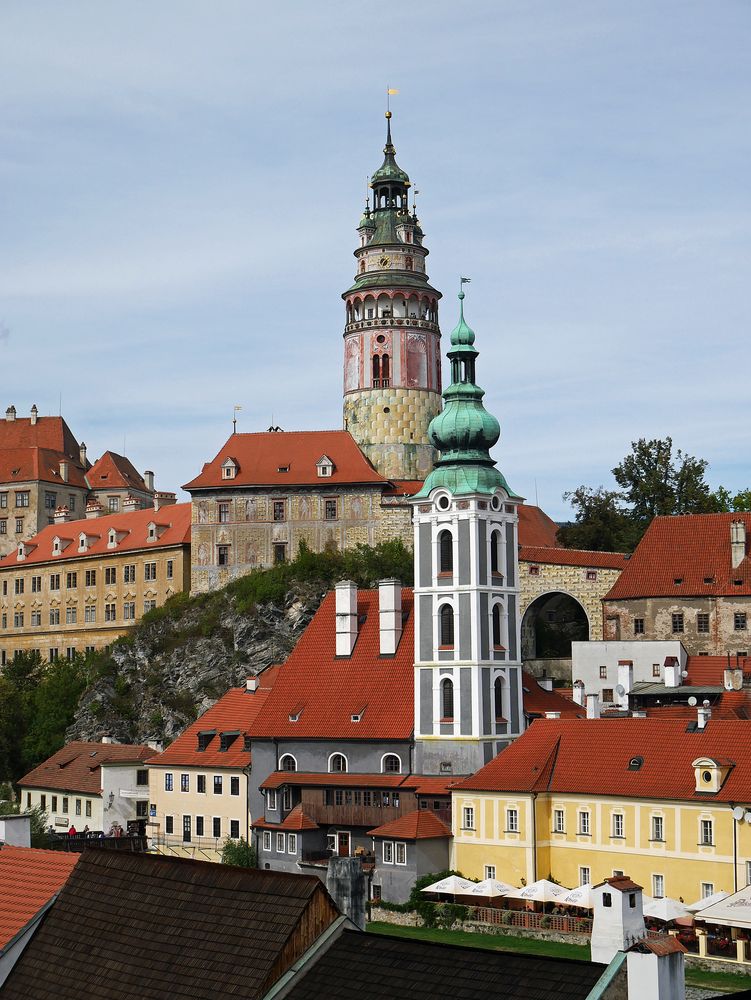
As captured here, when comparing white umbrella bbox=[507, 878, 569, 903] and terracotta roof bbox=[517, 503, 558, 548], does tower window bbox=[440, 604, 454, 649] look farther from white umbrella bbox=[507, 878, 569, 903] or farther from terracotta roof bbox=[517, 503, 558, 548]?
→ terracotta roof bbox=[517, 503, 558, 548]

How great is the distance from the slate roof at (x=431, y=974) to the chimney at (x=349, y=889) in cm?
147

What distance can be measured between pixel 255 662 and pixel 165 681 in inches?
216

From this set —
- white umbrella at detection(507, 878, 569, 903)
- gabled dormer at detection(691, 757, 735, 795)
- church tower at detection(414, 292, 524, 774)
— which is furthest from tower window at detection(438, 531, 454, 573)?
gabled dormer at detection(691, 757, 735, 795)

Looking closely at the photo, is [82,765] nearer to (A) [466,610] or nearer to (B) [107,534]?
(A) [466,610]

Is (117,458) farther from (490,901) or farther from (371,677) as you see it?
(490,901)

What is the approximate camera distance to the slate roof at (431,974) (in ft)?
56.4

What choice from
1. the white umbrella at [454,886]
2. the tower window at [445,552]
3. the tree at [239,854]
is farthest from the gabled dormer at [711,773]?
the tree at [239,854]

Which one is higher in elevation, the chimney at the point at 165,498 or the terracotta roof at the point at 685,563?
the chimney at the point at 165,498

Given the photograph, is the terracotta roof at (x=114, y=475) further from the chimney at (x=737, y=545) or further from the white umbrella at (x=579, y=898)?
the white umbrella at (x=579, y=898)

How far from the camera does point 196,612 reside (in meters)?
80.1

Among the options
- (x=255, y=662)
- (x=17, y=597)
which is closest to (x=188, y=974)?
(x=255, y=662)

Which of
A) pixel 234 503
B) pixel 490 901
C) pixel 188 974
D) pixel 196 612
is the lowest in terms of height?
pixel 490 901

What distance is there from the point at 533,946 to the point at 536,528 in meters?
42.7

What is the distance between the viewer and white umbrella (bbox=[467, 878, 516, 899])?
1800 inches
